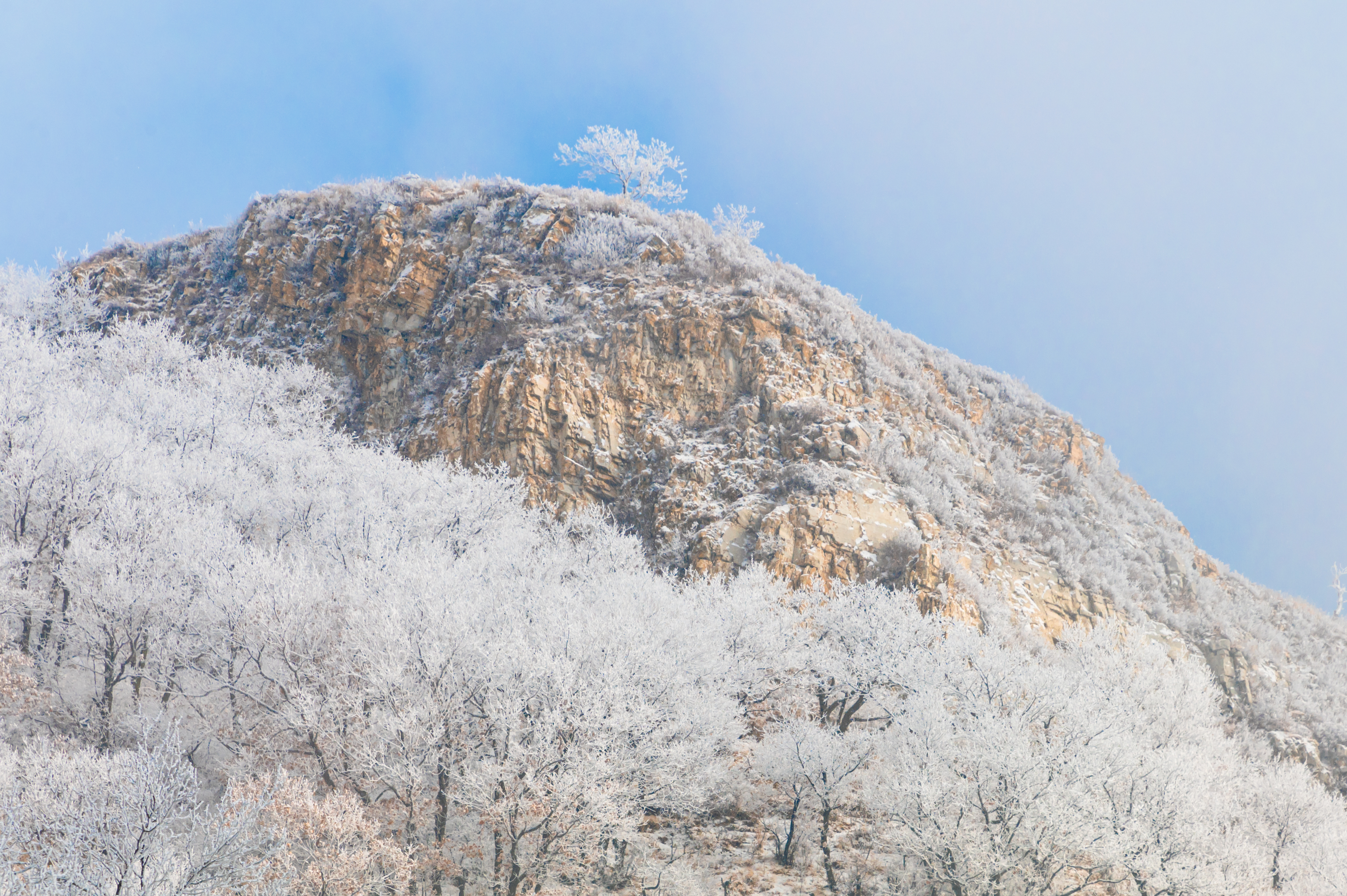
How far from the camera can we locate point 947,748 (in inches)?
723

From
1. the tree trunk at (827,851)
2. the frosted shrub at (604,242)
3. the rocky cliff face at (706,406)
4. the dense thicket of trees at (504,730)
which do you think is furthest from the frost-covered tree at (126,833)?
Answer: the frosted shrub at (604,242)

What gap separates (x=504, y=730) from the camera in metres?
16.2

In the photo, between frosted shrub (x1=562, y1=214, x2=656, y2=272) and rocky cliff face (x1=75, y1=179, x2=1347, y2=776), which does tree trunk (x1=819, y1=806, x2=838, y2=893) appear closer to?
rocky cliff face (x1=75, y1=179, x2=1347, y2=776)

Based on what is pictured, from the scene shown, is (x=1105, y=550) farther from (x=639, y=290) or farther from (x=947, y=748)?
(x=639, y=290)

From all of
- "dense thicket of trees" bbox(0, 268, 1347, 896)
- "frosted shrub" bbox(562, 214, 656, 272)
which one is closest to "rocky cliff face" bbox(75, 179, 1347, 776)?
"frosted shrub" bbox(562, 214, 656, 272)

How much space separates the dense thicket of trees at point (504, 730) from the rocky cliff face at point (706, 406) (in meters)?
8.24

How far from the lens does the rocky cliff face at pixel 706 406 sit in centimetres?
3638

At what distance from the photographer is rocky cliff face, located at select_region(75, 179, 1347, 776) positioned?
36.4 m

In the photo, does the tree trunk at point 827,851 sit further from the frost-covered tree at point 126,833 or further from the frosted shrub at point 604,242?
the frosted shrub at point 604,242

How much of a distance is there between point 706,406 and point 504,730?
3034 cm

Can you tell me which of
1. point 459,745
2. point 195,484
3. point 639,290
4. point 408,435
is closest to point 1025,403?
point 639,290

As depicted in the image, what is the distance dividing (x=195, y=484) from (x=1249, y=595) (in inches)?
2592

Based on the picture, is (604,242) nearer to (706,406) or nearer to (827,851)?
(706,406)

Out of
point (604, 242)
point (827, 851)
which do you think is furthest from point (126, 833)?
point (604, 242)
